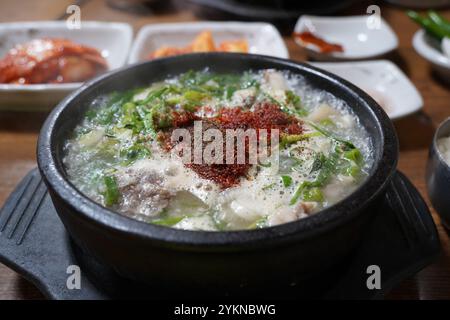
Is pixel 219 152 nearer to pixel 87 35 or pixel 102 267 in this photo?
pixel 102 267

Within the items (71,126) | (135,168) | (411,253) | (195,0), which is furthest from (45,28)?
(411,253)

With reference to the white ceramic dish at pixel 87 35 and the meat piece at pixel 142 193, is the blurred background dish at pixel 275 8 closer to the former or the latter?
the white ceramic dish at pixel 87 35

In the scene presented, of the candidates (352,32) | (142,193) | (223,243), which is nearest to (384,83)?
(352,32)

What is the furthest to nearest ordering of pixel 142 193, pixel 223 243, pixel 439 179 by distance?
pixel 439 179 < pixel 142 193 < pixel 223 243

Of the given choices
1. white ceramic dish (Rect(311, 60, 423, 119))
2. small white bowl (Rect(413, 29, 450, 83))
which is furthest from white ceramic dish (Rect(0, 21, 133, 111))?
small white bowl (Rect(413, 29, 450, 83))

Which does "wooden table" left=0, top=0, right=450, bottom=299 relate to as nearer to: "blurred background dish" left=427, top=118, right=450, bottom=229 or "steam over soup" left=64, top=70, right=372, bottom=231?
"blurred background dish" left=427, top=118, right=450, bottom=229

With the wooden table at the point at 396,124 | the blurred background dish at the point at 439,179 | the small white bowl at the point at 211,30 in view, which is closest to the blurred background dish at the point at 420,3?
the wooden table at the point at 396,124
